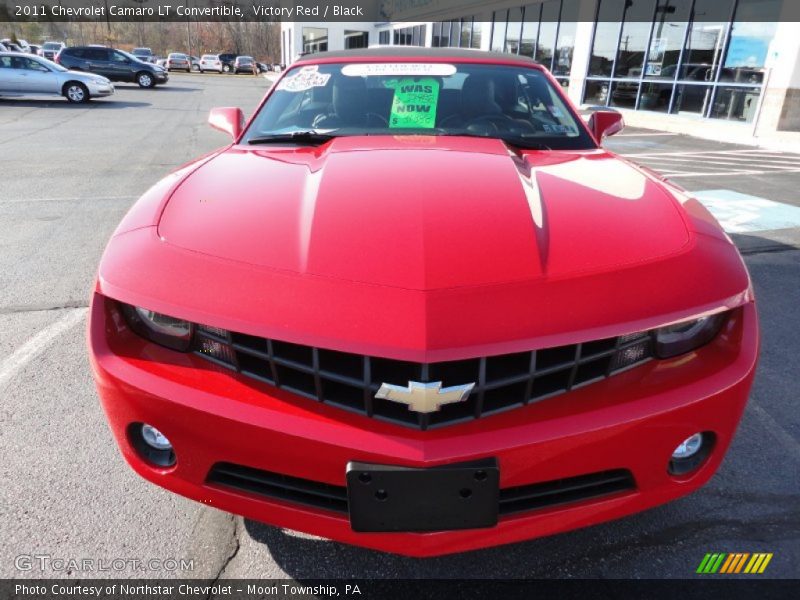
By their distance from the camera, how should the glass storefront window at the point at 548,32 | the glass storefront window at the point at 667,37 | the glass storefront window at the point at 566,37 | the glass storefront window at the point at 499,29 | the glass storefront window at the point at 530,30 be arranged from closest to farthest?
the glass storefront window at the point at 667,37 → the glass storefront window at the point at 566,37 → the glass storefront window at the point at 548,32 → the glass storefront window at the point at 530,30 → the glass storefront window at the point at 499,29

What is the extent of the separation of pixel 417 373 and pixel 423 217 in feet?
1.67

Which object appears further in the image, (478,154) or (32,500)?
(478,154)

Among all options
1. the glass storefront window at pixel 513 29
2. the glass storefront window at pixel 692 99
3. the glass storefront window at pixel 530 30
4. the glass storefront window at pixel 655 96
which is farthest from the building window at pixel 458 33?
the glass storefront window at pixel 692 99

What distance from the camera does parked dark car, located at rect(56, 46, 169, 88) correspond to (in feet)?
78.6

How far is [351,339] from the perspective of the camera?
51.9 inches

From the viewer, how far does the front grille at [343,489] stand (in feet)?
4.83

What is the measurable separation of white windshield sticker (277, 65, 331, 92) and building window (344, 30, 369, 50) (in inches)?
1724

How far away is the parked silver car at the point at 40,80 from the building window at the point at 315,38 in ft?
103

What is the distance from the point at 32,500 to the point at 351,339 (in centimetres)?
149

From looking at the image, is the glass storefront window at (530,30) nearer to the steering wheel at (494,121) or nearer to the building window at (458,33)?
the building window at (458,33)

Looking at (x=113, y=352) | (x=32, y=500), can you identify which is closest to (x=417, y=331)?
(x=113, y=352)

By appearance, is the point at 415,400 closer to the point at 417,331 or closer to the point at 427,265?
the point at 417,331

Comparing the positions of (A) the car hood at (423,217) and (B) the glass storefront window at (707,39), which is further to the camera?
(B) the glass storefront window at (707,39)

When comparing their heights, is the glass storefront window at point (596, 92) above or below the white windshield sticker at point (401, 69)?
below
